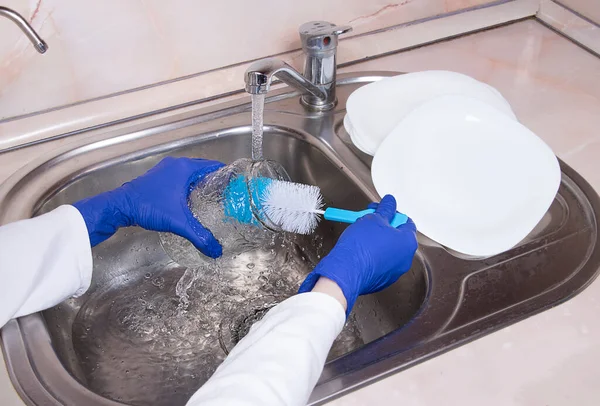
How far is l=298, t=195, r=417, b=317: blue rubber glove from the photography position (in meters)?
0.76

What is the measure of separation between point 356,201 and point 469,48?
0.57m

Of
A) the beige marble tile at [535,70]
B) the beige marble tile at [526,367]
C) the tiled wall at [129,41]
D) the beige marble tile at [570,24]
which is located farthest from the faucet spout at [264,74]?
the beige marble tile at [570,24]

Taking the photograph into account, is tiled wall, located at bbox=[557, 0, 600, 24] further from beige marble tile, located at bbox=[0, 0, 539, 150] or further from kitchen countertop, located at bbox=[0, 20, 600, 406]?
kitchen countertop, located at bbox=[0, 20, 600, 406]

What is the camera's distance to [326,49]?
3.49 feet

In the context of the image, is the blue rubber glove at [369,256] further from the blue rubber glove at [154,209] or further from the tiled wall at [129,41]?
the tiled wall at [129,41]

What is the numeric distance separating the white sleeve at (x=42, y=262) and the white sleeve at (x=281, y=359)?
28 cm

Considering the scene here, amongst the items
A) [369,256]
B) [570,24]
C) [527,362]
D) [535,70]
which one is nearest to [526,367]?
[527,362]

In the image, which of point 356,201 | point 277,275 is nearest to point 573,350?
point 356,201

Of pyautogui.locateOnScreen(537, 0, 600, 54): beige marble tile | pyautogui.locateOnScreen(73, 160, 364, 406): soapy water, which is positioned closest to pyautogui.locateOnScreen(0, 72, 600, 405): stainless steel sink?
pyautogui.locateOnScreen(73, 160, 364, 406): soapy water

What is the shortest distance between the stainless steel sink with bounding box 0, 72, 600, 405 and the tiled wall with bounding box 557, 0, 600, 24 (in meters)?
0.55

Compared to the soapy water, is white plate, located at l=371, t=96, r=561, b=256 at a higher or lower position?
higher

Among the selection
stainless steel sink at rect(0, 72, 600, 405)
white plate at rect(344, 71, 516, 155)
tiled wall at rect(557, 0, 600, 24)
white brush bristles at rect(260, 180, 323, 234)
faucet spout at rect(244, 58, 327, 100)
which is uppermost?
faucet spout at rect(244, 58, 327, 100)

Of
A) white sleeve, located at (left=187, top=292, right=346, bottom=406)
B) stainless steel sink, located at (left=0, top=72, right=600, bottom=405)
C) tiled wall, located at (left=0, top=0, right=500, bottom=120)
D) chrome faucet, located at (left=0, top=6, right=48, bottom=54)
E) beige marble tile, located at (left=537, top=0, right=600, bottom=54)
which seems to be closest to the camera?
white sleeve, located at (left=187, top=292, right=346, bottom=406)

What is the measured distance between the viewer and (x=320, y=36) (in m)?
1.04
